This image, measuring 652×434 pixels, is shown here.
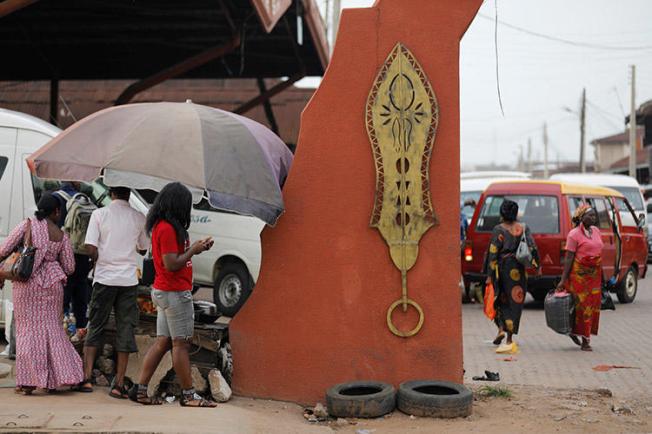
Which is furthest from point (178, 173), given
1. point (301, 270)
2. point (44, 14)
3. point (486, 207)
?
point (44, 14)

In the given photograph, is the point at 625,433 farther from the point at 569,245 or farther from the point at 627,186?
the point at 627,186

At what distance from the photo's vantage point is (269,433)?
19.9ft

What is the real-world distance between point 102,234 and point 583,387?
4573 mm

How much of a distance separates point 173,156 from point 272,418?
2.11 metres

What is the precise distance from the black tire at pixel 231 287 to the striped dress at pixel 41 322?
4.98 meters

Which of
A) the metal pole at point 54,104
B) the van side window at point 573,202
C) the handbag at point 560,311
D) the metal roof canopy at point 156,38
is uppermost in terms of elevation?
the metal roof canopy at point 156,38

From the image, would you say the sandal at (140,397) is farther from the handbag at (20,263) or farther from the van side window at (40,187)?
the van side window at (40,187)

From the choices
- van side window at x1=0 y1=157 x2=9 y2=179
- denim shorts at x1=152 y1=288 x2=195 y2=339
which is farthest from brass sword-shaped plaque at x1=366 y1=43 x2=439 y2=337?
van side window at x1=0 y1=157 x2=9 y2=179

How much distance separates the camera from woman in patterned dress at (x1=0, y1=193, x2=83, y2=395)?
677cm

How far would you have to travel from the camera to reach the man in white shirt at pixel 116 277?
6805 mm

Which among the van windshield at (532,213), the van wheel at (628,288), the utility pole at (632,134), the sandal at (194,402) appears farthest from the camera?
the utility pole at (632,134)

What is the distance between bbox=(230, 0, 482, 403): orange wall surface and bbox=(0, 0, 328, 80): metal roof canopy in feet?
19.2

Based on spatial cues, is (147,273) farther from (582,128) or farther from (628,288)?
(582,128)

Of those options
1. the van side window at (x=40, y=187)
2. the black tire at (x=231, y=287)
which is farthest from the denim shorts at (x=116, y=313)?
the black tire at (x=231, y=287)
